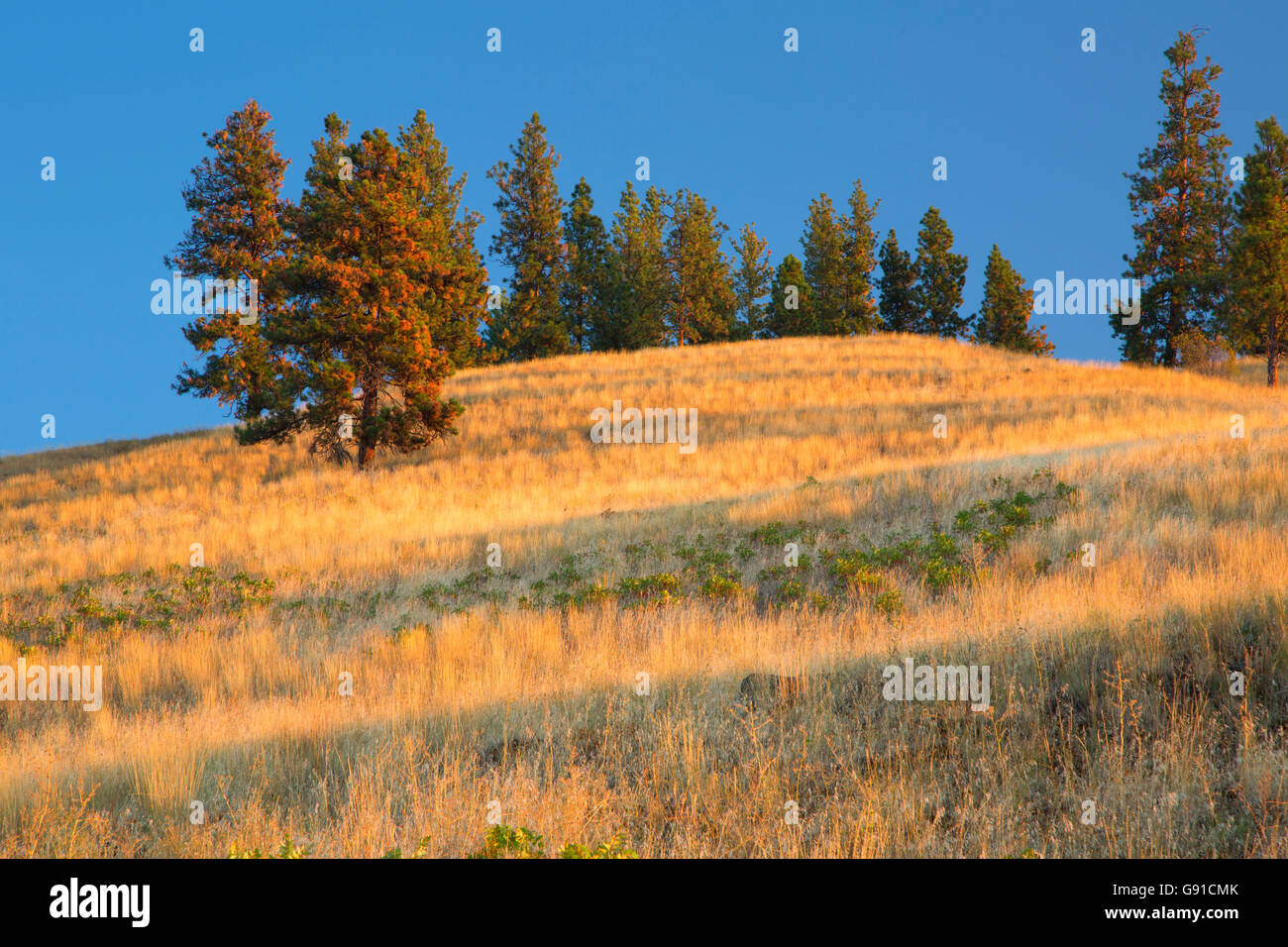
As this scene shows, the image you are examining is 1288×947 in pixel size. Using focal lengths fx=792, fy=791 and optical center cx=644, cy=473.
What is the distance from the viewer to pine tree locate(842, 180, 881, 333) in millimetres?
58938

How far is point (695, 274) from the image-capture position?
189 ft

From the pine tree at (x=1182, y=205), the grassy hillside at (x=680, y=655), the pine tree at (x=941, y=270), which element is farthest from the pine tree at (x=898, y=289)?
the grassy hillside at (x=680, y=655)

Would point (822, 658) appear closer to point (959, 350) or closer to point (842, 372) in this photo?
point (842, 372)

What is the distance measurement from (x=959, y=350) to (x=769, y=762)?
40719 millimetres

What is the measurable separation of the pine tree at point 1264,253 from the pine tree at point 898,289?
80.6 ft

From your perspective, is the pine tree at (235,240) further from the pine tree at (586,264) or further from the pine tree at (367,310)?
the pine tree at (586,264)

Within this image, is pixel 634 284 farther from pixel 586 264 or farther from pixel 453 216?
pixel 453 216

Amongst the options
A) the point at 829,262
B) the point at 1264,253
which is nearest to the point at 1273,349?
the point at 1264,253

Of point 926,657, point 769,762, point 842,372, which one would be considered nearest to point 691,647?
point 926,657

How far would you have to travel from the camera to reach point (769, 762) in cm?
502

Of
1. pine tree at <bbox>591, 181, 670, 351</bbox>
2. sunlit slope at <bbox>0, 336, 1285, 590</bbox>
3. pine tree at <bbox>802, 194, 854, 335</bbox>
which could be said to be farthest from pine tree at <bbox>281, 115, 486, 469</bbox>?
pine tree at <bbox>802, 194, 854, 335</bbox>

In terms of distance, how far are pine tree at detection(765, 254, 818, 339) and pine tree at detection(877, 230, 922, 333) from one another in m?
5.76

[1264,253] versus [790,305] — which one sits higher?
[790,305]

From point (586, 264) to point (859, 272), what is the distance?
803 inches
